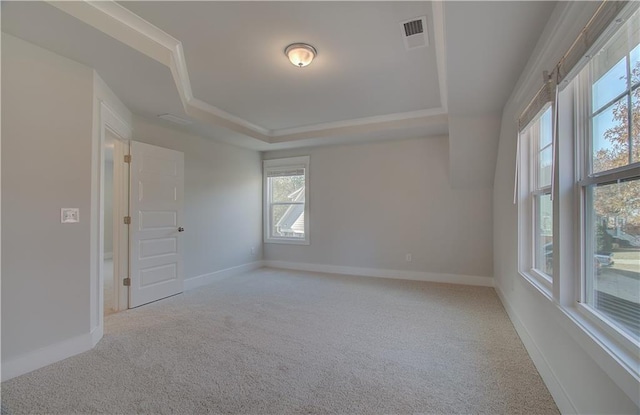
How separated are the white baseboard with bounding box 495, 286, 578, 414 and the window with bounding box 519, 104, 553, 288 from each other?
0.49 m

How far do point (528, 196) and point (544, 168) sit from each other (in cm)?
48

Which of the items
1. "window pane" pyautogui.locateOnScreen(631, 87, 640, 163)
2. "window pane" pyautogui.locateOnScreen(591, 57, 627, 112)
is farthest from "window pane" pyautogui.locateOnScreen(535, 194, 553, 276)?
"window pane" pyautogui.locateOnScreen(631, 87, 640, 163)

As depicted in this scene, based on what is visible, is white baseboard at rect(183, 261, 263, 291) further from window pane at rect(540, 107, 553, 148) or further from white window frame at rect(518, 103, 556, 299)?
window pane at rect(540, 107, 553, 148)

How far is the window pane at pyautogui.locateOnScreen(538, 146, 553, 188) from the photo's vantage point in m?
2.31

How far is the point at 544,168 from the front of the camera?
245cm

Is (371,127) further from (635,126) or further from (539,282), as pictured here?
(635,126)

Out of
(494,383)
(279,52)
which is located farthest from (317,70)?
(494,383)

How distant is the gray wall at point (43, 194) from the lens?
2119mm

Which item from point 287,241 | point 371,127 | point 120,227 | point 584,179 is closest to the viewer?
point 584,179

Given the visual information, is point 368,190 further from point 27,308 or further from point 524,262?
point 27,308

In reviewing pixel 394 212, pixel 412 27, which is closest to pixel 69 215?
pixel 412 27

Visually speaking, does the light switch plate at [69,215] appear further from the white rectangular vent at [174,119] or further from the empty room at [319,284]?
the white rectangular vent at [174,119]

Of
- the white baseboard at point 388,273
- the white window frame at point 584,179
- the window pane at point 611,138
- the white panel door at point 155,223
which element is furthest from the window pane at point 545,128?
the white panel door at point 155,223

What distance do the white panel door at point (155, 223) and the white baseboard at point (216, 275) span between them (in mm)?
264
